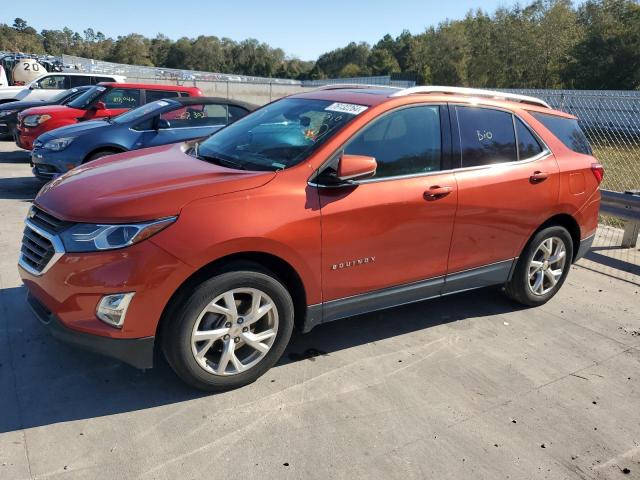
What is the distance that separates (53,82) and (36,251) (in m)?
14.3

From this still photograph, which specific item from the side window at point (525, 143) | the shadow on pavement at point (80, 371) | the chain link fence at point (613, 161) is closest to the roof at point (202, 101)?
the shadow on pavement at point (80, 371)

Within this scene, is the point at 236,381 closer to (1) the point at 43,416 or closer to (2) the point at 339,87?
(1) the point at 43,416

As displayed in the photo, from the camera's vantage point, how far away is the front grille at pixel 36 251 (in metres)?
2.99

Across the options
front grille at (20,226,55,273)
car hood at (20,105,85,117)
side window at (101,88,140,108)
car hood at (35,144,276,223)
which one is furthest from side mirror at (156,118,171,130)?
front grille at (20,226,55,273)

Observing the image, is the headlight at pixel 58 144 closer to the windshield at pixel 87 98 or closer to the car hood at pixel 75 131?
the car hood at pixel 75 131

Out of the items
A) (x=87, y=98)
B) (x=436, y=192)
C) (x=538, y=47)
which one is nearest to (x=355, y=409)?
(x=436, y=192)

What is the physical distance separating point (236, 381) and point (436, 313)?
2.06 metres

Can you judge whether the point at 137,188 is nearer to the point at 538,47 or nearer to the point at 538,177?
the point at 538,177

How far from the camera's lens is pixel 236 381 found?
3.27m

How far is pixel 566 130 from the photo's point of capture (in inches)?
191

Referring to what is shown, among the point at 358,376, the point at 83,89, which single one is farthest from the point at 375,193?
the point at 83,89

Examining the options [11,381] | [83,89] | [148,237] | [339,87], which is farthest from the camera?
[83,89]

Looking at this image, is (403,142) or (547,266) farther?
(547,266)

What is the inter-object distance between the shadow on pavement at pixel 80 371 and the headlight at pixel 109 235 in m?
0.93
